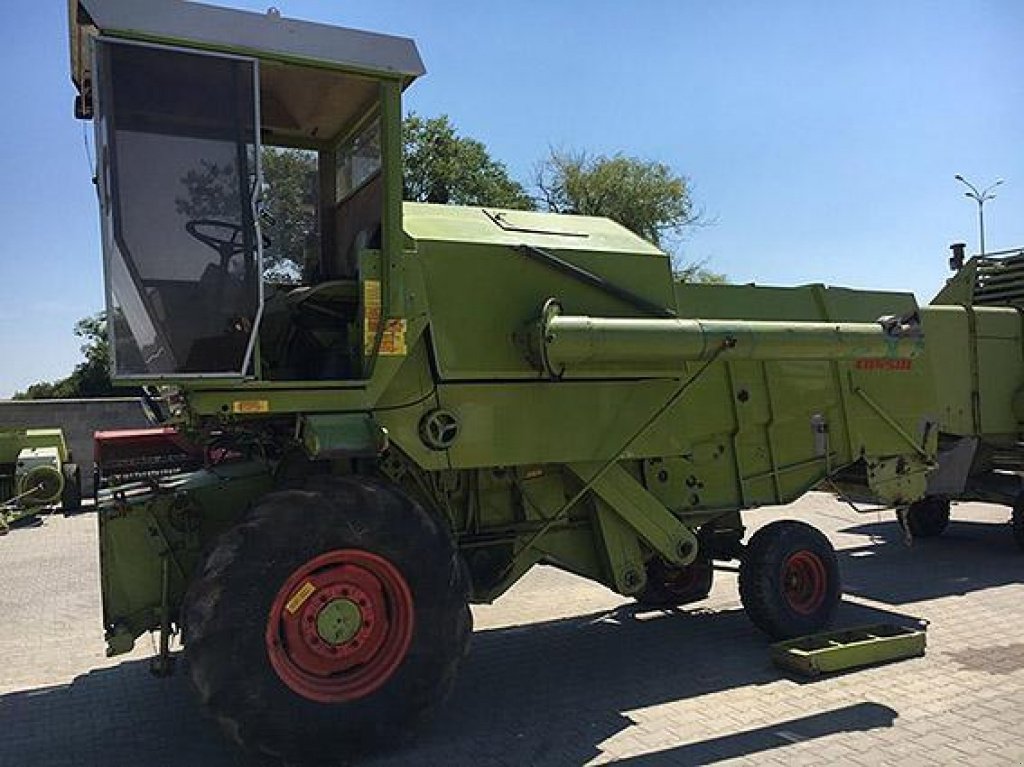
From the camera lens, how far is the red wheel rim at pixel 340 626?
4359mm

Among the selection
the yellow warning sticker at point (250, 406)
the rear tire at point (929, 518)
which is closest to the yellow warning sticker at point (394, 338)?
the yellow warning sticker at point (250, 406)

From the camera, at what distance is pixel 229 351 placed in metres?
4.41

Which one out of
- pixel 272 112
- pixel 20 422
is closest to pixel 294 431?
pixel 272 112

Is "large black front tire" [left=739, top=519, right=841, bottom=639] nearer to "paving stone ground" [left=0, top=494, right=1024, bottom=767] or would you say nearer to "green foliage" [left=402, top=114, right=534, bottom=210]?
"paving stone ground" [left=0, top=494, right=1024, bottom=767]

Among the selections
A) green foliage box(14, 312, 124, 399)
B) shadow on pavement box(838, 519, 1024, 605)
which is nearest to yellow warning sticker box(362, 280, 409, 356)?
shadow on pavement box(838, 519, 1024, 605)

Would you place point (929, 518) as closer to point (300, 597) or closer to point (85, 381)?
point (300, 597)

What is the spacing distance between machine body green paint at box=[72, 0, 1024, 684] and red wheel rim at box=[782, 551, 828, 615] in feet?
1.37

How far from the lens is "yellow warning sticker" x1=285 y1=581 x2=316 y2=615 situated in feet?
14.4

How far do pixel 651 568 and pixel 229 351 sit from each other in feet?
12.7

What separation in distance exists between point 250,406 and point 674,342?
7.85ft

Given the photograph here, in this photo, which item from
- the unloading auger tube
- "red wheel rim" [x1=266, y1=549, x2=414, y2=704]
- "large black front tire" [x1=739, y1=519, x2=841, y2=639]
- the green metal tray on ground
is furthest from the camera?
"large black front tire" [x1=739, y1=519, x2=841, y2=639]

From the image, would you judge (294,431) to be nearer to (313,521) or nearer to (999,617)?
(313,521)

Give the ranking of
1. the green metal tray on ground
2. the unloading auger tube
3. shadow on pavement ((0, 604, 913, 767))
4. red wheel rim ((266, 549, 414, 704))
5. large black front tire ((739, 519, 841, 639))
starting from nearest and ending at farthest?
red wheel rim ((266, 549, 414, 704)) < shadow on pavement ((0, 604, 913, 767)) < the unloading auger tube < the green metal tray on ground < large black front tire ((739, 519, 841, 639))

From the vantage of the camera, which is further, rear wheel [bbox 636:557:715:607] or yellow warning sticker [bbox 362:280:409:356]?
rear wheel [bbox 636:557:715:607]
